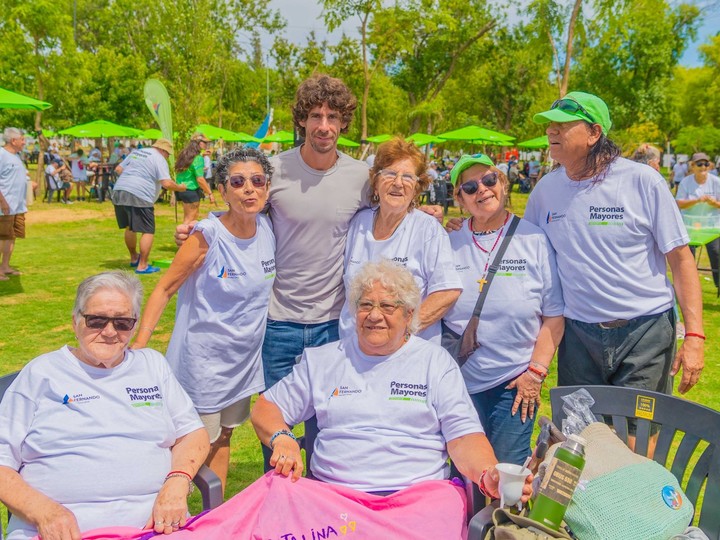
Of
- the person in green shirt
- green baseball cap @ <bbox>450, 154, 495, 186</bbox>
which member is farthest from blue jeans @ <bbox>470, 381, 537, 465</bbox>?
the person in green shirt

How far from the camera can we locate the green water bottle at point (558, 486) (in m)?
1.98

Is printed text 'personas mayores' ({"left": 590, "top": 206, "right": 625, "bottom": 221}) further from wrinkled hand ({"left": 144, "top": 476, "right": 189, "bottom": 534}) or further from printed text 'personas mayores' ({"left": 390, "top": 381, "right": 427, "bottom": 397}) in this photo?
wrinkled hand ({"left": 144, "top": 476, "right": 189, "bottom": 534})

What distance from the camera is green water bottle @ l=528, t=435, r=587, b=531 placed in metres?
1.98

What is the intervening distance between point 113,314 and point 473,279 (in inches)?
64.4

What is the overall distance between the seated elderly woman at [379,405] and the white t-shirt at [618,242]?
2.69ft

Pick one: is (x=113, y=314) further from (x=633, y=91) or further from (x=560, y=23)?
(x=633, y=91)

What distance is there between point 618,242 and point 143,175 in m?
8.68

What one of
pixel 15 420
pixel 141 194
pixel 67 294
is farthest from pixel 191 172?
pixel 15 420

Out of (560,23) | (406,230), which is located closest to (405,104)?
(560,23)

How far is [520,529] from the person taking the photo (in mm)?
1967

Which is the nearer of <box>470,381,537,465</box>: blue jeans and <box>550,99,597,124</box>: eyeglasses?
<box>550,99,597,124</box>: eyeglasses

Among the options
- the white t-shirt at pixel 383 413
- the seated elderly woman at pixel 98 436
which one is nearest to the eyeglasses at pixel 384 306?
the white t-shirt at pixel 383 413

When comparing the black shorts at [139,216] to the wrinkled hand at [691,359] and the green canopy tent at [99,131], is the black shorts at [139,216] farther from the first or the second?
the green canopy tent at [99,131]

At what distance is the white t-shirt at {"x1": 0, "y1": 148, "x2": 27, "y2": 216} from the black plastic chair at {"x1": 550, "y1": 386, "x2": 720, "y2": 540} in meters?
8.70
